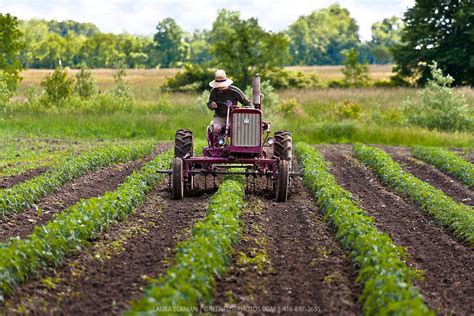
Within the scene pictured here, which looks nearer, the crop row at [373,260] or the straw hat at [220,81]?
the crop row at [373,260]

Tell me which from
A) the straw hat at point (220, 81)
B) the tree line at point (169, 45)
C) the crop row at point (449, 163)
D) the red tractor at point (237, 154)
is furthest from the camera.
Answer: the tree line at point (169, 45)

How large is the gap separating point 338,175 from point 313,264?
9.13 metres

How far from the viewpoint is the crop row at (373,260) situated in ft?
23.4

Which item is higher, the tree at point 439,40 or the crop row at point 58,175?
the tree at point 439,40

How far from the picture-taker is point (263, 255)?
9688 millimetres

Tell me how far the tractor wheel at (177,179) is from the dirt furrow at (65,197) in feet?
5.01

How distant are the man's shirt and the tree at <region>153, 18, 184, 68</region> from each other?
81794mm

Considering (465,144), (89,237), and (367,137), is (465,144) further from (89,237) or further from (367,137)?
(89,237)

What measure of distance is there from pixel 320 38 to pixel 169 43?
1319 inches

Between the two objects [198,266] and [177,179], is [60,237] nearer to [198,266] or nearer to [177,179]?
[198,266]

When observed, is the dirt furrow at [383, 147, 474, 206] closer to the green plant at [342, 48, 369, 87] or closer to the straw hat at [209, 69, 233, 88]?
the straw hat at [209, 69, 233, 88]

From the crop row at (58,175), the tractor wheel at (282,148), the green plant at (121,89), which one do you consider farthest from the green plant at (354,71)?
the tractor wheel at (282,148)

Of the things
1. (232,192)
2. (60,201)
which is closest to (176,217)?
(232,192)

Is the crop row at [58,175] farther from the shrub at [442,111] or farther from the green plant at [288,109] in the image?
the shrub at [442,111]
